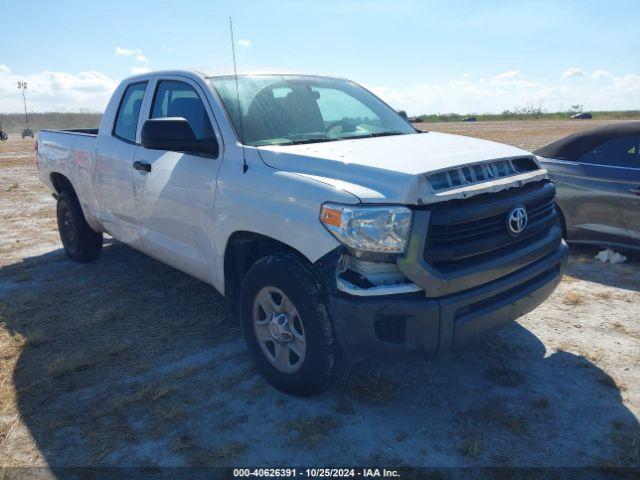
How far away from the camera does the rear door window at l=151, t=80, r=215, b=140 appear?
3695mm

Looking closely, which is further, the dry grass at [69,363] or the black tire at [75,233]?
the black tire at [75,233]

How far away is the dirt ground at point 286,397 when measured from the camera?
2.66 m

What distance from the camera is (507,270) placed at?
2.87 m

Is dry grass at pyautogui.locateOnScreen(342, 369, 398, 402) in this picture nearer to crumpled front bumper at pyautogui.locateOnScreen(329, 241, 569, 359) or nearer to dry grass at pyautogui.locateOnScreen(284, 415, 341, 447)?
dry grass at pyautogui.locateOnScreen(284, 415, 341, 447)

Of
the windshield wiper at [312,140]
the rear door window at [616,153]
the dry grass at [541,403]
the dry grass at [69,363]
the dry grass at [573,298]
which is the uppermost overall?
the windshield wiper at [312,140]

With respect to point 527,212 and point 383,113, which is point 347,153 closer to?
point 527,212

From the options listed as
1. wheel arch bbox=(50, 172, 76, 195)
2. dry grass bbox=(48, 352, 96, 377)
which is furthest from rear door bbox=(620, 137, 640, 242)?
wheel arch bbox=(50, 172, 76, 195)

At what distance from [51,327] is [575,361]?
3.92 m

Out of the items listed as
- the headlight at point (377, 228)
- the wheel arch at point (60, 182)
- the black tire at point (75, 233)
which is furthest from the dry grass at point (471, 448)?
the wheel arch at point (60, 182)

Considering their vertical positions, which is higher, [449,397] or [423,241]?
[423,241]

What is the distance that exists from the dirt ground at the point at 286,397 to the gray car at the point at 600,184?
39.6 inches

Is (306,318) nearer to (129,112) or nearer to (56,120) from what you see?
(129,112)

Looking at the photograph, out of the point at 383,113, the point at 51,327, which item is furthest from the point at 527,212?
the point at 51,327

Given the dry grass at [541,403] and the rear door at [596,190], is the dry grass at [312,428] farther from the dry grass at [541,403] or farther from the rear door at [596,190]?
the rear door at [596,190]
